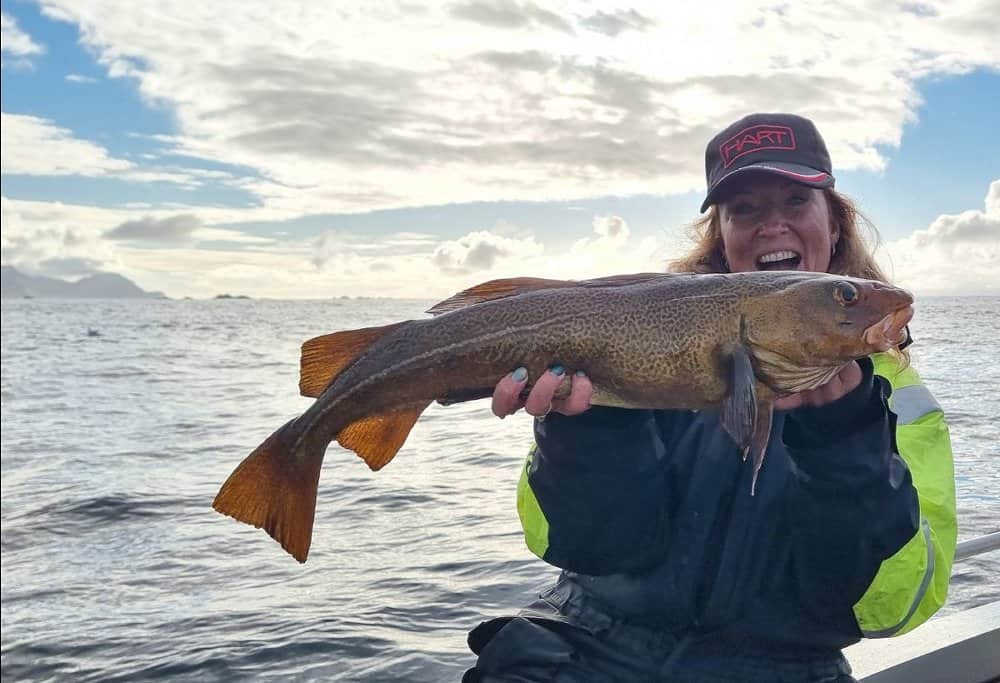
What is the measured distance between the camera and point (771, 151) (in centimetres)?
394

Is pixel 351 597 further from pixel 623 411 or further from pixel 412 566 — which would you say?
pixel 623 411

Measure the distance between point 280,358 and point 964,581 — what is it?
1350 inches

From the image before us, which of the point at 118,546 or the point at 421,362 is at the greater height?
the point at 421,362

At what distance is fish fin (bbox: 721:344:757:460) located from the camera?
2.70 metres

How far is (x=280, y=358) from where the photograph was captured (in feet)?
125

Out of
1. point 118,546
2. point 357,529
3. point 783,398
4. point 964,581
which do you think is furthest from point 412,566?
point 783,398

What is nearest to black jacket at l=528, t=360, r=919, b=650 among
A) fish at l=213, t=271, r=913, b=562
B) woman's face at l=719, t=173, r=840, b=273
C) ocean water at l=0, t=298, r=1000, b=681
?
fish at l=213, t=271, r=913, b=562

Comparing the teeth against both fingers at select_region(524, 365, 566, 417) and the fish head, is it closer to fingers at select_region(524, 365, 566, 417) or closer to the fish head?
the fish head

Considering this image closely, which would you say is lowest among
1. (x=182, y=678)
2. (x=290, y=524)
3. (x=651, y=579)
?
(x=182, y=678)

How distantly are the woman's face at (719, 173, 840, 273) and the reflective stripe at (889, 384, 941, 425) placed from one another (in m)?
0.76

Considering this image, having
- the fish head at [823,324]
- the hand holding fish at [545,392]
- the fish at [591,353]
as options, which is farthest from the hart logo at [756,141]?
the hand holding fish at [545,392]

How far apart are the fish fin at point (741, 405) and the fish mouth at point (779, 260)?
1.20 m

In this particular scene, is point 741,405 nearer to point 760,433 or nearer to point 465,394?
point 760,433

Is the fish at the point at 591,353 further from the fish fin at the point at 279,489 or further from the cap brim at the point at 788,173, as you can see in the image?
the cap brim at the point at 788,173
